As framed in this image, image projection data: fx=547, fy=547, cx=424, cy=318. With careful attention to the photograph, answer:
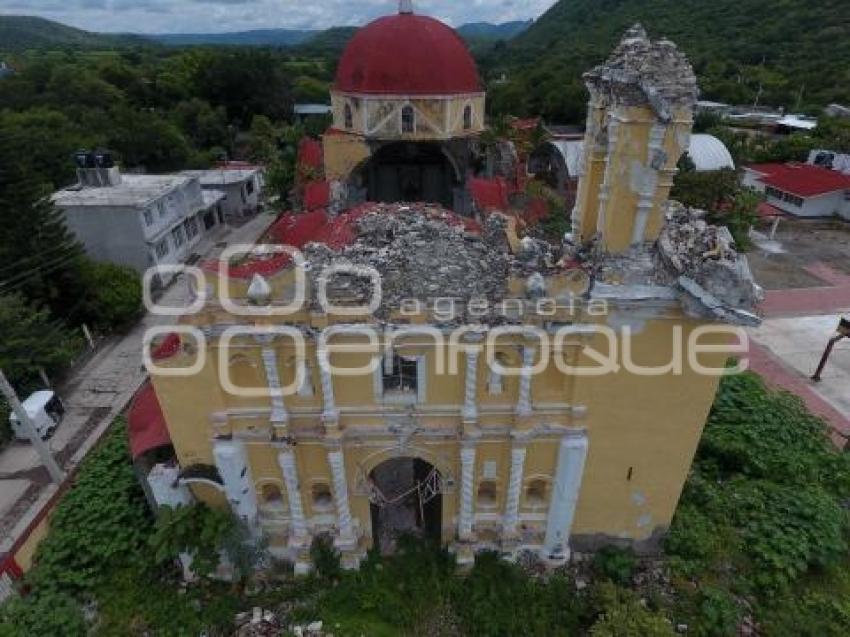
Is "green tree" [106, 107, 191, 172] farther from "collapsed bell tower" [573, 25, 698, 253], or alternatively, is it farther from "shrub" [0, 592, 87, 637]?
"collapsed bell tower" [573, 25, 698, 253]

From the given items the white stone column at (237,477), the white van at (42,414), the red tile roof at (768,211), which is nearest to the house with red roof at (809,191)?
the red tile roof at (768,211)

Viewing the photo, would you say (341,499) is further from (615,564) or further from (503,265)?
(615,564)

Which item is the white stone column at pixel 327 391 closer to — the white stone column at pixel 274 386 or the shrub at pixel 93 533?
the white stone column at pixel 274 386

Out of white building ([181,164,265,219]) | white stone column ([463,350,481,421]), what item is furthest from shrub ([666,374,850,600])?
white building ([181,164,265,219])

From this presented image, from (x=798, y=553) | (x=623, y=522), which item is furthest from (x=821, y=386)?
(x=623, y=522)

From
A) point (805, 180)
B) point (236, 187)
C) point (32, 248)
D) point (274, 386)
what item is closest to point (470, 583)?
point (274, 386)
